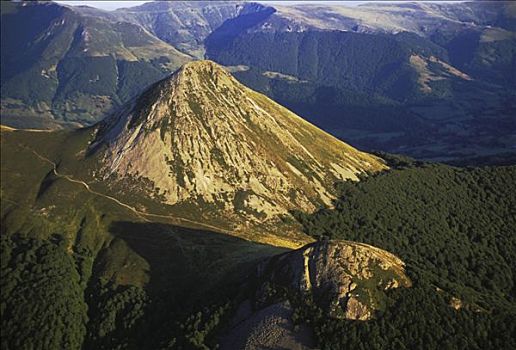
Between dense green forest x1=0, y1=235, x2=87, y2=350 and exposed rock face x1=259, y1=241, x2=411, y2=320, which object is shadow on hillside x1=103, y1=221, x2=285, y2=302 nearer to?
dense green forest x1=0, y1=235, x2=87, y2=350

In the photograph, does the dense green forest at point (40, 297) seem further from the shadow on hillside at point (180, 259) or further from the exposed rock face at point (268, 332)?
the exposed rock face at point (268, 332)

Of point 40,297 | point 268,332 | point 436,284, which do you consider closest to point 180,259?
point 40,297

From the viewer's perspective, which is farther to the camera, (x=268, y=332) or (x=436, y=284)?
(x=436, y=284)

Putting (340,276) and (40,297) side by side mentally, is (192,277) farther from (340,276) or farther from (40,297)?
(340,276)

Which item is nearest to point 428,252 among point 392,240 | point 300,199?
point 392,240

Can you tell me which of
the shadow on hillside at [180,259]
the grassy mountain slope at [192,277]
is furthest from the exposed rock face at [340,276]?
the shadow on hillside at [180,259]
